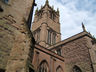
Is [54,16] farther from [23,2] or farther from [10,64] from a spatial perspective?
[10,64]

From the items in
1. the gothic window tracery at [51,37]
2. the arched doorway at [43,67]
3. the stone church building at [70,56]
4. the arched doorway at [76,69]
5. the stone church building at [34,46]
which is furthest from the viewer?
the gothic window tracery at [51,37]

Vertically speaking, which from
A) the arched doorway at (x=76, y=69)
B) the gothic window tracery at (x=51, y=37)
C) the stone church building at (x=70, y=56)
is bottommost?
the arched doorway at (x=76, y=69)

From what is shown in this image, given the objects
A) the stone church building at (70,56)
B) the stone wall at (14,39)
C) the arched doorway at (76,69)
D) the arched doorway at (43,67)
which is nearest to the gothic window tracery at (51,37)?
the stone church building at (70,56)

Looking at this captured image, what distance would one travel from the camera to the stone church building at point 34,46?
428 cm

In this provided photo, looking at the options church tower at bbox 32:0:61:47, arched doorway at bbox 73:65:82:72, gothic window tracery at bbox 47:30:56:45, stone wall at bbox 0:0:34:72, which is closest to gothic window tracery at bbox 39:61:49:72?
arched doorway at bbox 73:65:82:72

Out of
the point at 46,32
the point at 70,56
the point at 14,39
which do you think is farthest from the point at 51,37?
the point at 14,39

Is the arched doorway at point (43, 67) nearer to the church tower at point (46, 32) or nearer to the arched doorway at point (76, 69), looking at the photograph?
the arched doorway at point (76, 69)

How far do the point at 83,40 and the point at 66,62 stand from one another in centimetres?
426

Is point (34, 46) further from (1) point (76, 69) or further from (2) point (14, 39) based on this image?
(1) point (76, 69)

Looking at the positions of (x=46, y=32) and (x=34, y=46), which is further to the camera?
(x=46, y=32)

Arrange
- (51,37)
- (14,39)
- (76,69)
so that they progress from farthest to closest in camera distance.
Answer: (51,37) < (76,69) < (14,39)

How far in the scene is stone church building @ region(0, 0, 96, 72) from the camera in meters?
4.28

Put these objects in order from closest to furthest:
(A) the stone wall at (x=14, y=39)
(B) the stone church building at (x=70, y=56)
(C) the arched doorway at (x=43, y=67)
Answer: (A) the stone wall at (x=14, y=39), (C) the arched doorway at (x=43, y=67), (B) the stone church building at (x=70, y=56)

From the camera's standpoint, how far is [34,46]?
927 cm
